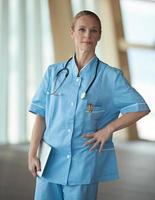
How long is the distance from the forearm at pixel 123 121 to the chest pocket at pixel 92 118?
5 cm

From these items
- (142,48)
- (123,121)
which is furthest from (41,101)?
(142,48)

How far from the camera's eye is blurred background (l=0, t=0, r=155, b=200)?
8.69 feet

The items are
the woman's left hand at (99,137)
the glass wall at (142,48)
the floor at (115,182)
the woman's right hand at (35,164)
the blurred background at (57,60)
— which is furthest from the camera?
the glass wall at (142,48)

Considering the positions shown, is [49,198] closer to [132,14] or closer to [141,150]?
[141,150]

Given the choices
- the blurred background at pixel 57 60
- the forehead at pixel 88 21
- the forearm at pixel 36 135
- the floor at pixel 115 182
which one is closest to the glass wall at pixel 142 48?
the blurred background at pixel 57 60

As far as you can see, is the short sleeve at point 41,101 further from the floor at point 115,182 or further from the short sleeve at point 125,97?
the floor at point 115,182

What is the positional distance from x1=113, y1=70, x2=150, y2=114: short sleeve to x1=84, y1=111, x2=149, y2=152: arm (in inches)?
1.0

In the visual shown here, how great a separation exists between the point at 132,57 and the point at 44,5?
1.59 m

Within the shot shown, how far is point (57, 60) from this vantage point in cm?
391

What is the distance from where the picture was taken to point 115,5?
15.4 feet

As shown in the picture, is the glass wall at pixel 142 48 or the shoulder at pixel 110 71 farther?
the glass wall at pixel 142 48

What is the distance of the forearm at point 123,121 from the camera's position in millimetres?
1199

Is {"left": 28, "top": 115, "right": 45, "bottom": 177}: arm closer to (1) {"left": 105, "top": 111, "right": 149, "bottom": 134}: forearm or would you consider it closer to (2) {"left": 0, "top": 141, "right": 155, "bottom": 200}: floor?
(1) {"left": 105, "top": 111, "right": 149, "bottom": 134}: forearm

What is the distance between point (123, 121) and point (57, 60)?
9.09 ft
